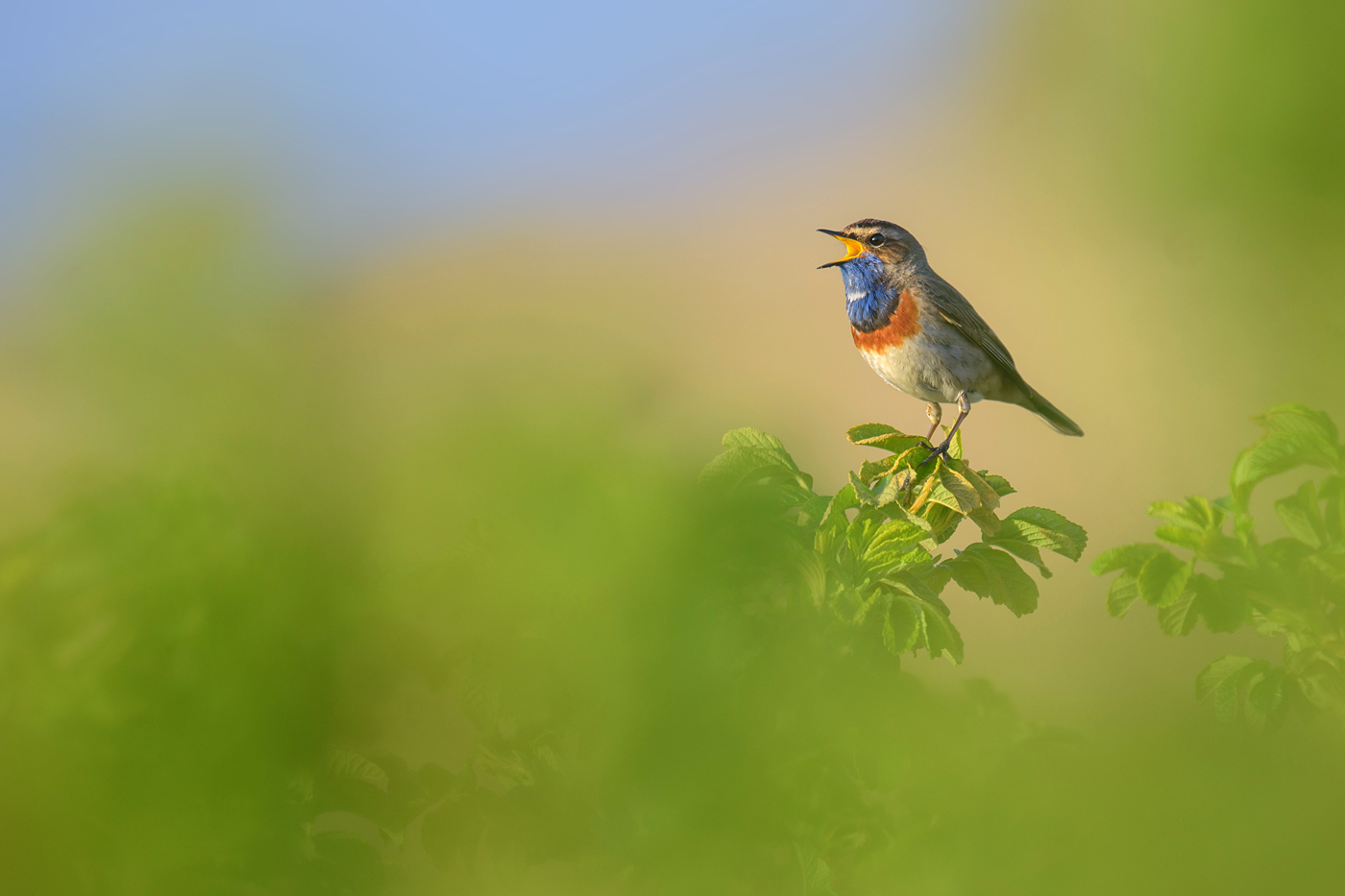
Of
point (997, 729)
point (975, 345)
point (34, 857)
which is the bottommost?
point (34, 857)

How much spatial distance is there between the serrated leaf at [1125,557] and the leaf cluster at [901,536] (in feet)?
1.14

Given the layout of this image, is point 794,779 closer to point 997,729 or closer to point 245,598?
point 997,729

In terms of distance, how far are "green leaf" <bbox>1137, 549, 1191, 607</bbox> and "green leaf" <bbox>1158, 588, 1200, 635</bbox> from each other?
0.16 meters

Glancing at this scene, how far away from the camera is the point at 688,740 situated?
5.00 ft

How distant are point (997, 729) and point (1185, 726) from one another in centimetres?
48

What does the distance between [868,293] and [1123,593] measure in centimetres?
327

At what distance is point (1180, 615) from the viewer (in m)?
1.96

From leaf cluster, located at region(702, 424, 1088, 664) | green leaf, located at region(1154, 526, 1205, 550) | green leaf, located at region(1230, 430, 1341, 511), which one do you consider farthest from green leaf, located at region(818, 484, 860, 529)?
green leaf, located at region(1230, 430, 1341, 511)

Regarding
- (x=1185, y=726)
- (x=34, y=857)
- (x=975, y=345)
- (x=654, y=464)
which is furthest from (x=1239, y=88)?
(x=34, y=857)

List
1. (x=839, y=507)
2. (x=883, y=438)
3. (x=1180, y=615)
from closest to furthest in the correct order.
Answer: (x=1180, y=615), (x=839, y=507), (x=883, y=438)

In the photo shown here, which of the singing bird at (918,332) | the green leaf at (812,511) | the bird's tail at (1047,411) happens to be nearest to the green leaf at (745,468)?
the green leaf at (812,511)

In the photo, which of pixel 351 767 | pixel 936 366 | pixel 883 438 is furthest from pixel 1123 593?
pixel 936 366

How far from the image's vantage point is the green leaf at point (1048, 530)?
2.23 m

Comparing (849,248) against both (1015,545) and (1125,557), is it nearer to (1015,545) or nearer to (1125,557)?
(1015,545)
